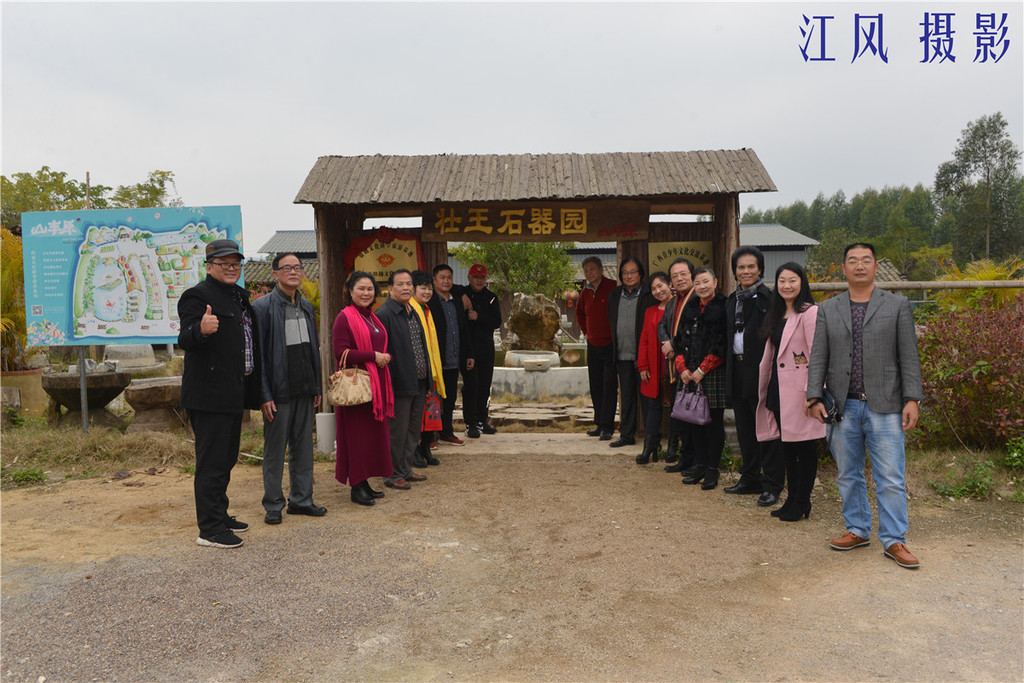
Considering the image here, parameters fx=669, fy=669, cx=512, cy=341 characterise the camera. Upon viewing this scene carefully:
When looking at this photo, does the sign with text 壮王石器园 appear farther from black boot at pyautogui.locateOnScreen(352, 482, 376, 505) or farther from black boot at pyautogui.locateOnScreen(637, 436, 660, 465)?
black boot at pyautogui.locateOnScreen(352, 482, 376, 505)

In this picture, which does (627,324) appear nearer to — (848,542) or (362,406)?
(362,406)

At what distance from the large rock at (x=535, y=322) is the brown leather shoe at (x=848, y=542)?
9989 millimetres

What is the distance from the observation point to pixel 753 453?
17.3 ft

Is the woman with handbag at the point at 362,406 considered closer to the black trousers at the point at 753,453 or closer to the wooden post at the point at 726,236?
the black trousers at the point at 753,453

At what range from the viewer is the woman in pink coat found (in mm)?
4367

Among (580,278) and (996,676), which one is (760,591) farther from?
(580,278)

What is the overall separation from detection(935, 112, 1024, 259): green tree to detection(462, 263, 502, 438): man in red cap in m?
30.1

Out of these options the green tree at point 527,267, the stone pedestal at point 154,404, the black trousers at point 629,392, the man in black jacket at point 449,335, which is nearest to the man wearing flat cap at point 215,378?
the man in black jacket at point 449,335

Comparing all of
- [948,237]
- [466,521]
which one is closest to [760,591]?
[466,521]

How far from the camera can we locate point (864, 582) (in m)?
3.60

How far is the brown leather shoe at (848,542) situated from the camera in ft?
13.3

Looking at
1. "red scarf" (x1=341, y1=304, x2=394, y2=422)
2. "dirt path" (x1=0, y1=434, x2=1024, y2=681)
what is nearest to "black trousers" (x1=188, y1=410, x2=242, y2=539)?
"dirt path" (x1=0, y1=434, x2=1024, y2=681)

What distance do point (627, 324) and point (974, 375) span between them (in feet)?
9.64

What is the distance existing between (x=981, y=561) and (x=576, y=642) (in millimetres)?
2642
